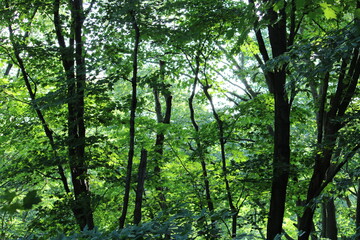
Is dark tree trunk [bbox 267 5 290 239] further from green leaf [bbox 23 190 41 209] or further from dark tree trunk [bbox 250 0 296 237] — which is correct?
green leaf [bbox 23 190 41 209]

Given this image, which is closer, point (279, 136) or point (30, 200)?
point (30, 200)

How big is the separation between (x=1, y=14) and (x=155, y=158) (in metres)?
3.82

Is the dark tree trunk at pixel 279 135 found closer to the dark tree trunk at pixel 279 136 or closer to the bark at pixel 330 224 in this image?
the dark tree trunk at pixel 279 136

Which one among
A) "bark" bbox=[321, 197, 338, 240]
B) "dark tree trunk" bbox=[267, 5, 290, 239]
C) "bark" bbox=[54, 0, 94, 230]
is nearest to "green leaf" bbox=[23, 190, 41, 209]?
"bark" bbox=[54, 0, 94, 230]

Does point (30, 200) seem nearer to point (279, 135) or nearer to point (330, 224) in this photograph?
point (279, 135)

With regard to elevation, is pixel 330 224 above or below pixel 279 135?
below

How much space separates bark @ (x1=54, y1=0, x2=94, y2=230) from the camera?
5.41m

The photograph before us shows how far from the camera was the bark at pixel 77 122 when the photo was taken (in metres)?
5.41

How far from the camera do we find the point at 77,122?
564 cm

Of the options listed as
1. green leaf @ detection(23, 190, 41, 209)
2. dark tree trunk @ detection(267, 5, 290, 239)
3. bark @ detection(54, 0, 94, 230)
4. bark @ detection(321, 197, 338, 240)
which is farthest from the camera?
bark @ detection(321, 197, 338, 240)

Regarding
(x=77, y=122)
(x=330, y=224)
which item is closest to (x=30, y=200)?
(x=77, y=122)

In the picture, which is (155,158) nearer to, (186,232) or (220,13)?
(220,13)

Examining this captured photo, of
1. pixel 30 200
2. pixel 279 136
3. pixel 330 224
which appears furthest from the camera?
pixel 330 224

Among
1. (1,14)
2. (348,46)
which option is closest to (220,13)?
(348,46)
